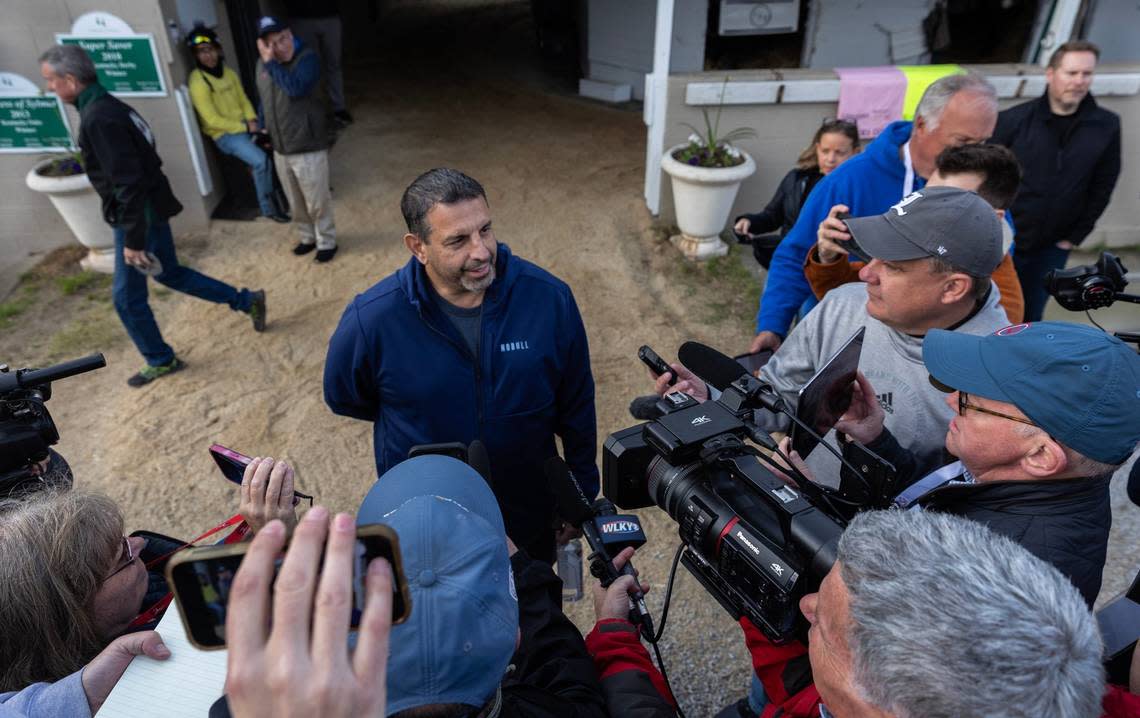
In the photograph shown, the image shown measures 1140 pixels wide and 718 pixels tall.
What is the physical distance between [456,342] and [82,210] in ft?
16.4

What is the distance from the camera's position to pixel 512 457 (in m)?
2.45

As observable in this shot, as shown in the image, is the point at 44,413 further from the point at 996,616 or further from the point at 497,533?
the point at 996,616

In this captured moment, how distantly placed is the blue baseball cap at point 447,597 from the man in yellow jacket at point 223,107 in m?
5.61

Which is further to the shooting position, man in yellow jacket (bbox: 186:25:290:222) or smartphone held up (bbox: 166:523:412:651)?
man in yellow jacket (bbox: 186:25:290:222)

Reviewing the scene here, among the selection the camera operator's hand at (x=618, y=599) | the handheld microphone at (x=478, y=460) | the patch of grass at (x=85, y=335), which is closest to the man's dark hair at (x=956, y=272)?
the camera operator's hand at (x=618, y=599)

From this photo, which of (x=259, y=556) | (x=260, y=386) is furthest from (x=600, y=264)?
(x=259, y=556)

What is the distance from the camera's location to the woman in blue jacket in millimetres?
3855

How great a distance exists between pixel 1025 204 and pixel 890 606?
12.8ft

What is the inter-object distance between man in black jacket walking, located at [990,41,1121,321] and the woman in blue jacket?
3.36 ft

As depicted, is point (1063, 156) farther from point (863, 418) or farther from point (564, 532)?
point (564, 532)

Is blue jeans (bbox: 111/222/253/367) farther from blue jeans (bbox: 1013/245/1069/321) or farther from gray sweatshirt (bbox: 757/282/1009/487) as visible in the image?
blue jeans (bbox: 1013/245/1069/321)

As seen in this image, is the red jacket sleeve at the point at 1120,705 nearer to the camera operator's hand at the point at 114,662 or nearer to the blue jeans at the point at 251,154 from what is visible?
the camera operator's hand at the point at 114,662

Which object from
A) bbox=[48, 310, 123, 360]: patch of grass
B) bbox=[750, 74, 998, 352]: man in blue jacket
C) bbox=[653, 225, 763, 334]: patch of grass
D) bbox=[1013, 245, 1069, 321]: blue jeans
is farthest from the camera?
bbox=[653, 225, 763, 334]: patch of grass

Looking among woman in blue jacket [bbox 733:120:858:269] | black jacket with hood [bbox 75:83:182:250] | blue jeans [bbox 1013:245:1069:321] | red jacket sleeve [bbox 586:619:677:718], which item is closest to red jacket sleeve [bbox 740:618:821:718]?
red jacket sleeve [bbox 586:619:677:718]
